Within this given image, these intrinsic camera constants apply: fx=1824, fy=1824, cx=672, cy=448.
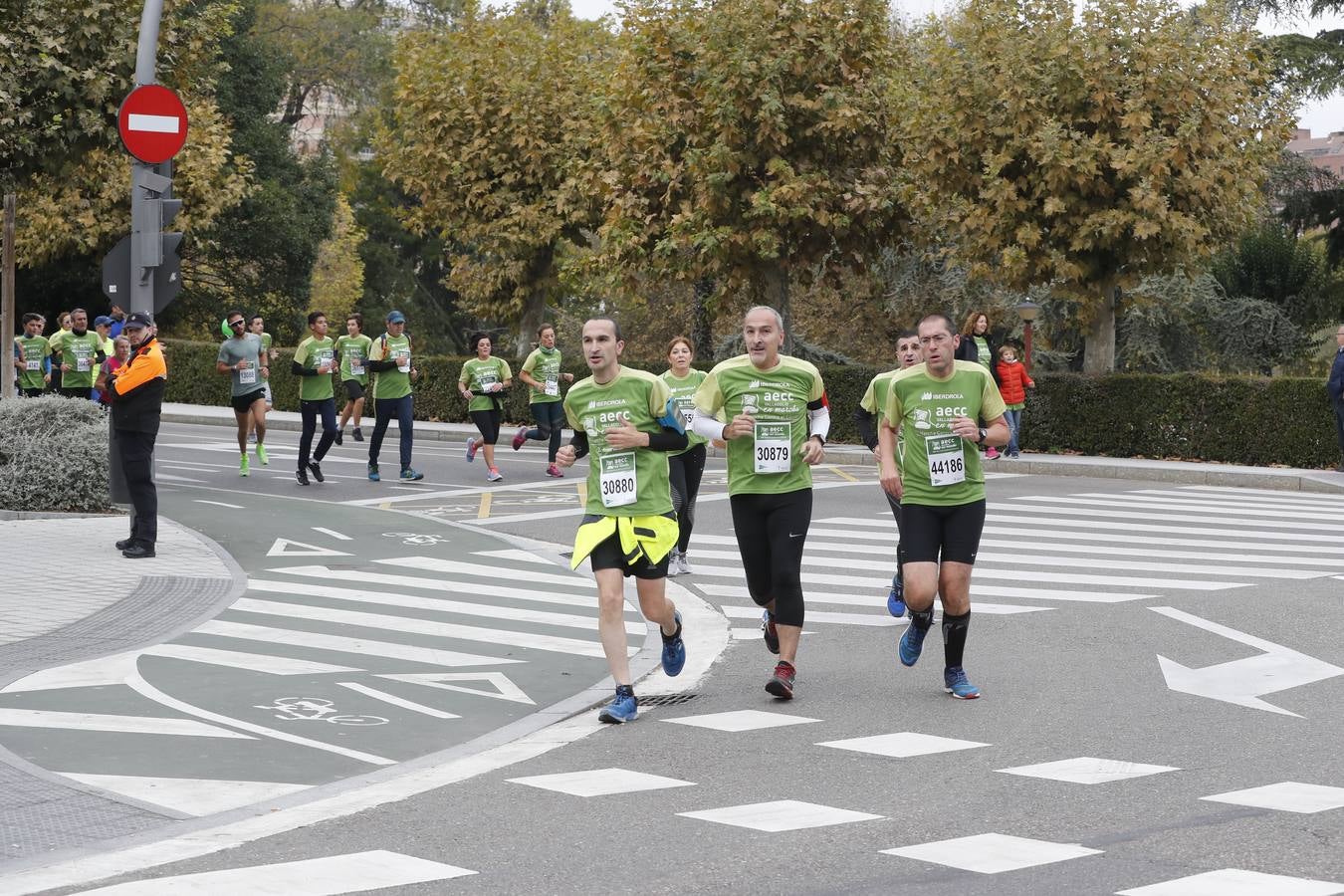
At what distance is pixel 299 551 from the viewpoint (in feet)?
48.5

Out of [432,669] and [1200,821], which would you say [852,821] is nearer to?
[1200,821]

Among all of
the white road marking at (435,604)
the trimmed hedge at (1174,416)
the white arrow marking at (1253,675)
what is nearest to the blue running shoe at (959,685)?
the white arrow marking at (1253,675)

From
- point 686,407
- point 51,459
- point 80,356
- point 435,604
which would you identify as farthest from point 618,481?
point 80,356

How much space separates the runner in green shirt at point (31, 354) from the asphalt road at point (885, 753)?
11.9 m

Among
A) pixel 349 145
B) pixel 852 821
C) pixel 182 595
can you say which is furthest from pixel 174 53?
pixel 349 145

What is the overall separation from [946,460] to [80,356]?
58.2ft

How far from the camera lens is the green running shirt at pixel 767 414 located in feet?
29.1

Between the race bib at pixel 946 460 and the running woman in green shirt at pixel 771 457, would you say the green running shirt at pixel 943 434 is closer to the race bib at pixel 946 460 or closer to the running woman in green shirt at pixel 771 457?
the race bib at pixel 946 460

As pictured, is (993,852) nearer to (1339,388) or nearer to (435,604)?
(435,604)

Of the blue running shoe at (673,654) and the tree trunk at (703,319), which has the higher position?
the tree trunk at (703,319)

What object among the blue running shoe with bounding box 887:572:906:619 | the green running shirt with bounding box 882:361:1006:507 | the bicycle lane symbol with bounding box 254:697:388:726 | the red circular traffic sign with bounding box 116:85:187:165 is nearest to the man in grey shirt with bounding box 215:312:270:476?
the red circular traffic sign with bounding box 116:85:187:165

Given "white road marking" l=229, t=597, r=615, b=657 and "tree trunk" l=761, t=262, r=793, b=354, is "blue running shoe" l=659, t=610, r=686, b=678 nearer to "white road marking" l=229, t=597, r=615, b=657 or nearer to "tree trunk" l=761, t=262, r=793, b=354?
"white road marking" l=229, t=597, r=615, b=657

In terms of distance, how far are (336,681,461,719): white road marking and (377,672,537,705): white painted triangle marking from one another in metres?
0.28

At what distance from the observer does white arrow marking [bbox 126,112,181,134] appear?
553 inches
